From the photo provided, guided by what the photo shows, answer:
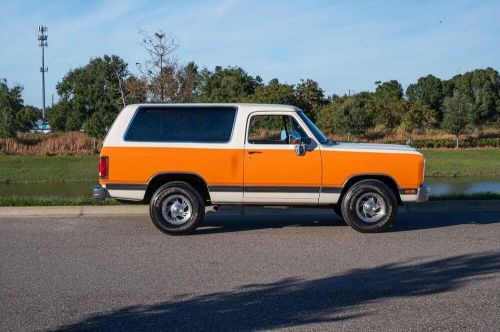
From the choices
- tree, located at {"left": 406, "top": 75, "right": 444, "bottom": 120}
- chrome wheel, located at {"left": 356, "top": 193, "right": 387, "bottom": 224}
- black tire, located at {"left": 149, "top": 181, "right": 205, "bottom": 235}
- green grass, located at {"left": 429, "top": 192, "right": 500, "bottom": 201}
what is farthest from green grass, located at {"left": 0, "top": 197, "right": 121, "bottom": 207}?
tree, located at {"left": 406, "top": 75, "right": 444, "bottom": 120}

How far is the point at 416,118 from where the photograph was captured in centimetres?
4006

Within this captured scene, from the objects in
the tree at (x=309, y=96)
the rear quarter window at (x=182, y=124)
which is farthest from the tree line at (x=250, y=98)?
the rear quarter window at (x=182, y=124)

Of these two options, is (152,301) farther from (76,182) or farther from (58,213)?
(76,182)

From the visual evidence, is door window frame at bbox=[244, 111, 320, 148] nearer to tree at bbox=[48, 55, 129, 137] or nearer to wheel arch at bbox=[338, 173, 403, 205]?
wheel arch at bbox=[338, 173, 403, 205]

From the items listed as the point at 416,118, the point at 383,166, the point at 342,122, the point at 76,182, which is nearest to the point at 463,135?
the point at 416,118

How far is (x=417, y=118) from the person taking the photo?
40.1m

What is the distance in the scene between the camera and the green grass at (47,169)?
26.5 metres

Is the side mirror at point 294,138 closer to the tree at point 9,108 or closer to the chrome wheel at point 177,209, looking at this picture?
the chrome wheel at point 177,209

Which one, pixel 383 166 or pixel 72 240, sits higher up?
pixel 383 166

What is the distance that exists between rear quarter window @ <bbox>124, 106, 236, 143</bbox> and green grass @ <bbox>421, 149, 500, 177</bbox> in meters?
18.2

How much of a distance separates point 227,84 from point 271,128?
28.9 metres

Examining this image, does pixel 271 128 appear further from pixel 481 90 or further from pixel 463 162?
pixel 481 90

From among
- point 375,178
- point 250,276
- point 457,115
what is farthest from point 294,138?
point 457,115

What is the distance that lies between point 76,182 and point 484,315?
21435mm
